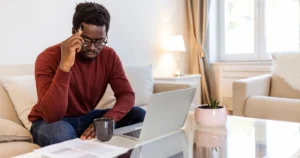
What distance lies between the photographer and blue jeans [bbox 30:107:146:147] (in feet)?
3.72

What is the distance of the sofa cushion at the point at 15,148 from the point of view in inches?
49.8

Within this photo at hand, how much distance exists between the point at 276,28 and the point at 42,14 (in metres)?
2.67

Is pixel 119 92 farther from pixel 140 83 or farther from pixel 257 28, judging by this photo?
pixel 257 28

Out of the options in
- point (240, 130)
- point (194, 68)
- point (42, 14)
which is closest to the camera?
point (240, 130)

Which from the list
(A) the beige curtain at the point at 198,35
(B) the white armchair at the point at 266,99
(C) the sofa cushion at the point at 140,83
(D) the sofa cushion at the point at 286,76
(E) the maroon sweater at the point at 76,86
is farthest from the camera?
(A) the beige curtain at the point at 198,35

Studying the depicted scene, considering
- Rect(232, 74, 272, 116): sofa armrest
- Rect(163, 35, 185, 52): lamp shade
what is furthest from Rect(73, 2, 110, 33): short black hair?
Rect(163, 35, 185, 52): lamp shade

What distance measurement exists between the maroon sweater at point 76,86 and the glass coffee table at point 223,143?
231mm

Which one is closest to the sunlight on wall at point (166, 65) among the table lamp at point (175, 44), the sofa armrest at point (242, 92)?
the table lamp at point (175, 44)

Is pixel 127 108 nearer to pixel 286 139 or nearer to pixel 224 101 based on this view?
pixel 286 139

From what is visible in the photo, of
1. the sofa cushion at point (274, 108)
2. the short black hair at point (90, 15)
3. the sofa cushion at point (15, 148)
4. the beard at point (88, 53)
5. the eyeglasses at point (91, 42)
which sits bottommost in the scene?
the sofa cushion at point (274, 108)

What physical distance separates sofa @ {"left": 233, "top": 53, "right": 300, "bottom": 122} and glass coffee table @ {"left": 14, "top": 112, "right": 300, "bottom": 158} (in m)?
0.83

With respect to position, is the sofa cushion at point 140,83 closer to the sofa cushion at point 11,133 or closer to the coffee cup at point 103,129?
the sofa cushion at point 11,133

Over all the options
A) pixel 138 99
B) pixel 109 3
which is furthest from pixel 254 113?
pixel 109 3

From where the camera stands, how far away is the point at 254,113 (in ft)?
7.47
